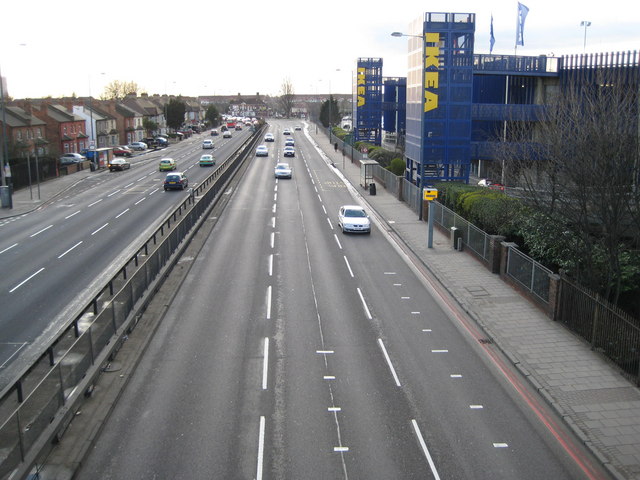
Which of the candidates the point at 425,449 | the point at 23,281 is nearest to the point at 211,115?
the point at 23,281

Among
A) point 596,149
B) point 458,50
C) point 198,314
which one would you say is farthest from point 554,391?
point 458,50

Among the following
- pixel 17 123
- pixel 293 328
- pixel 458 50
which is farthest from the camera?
pixel 17 123

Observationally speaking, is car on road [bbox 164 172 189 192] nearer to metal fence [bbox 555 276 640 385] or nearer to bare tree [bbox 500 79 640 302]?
bare tree [bbox 500 79 640 302]

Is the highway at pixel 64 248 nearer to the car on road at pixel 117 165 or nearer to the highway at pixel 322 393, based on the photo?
the highway at pixel 322 393

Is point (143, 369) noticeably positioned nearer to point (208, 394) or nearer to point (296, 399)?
point (208, 394)

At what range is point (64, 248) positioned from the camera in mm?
27547

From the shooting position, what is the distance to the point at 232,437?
11.6 meters

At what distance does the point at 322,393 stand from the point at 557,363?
235 inches

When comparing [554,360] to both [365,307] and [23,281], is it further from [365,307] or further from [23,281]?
[23,281]

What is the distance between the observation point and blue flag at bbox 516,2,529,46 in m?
52.7

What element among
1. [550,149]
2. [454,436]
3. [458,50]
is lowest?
[454,436]

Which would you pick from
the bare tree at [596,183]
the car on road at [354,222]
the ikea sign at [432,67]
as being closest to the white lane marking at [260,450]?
the bare tree at [596,183]

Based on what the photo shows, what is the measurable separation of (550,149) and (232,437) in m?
13.2

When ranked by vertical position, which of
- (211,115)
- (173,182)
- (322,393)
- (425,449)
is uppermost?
(211,115)
